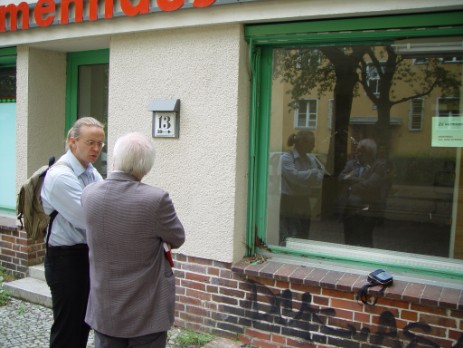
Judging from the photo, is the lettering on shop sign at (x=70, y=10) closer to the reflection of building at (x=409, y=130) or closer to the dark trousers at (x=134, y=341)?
the reflection of building at (x=409, y=130)

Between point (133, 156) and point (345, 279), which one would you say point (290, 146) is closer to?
point (345, 279)

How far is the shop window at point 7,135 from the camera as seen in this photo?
6316mm

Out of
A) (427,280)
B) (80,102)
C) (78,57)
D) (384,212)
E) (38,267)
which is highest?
(78,57)

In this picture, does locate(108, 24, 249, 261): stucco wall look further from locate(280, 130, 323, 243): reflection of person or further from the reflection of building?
the reflection of building

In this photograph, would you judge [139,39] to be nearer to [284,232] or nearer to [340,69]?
[340,69]

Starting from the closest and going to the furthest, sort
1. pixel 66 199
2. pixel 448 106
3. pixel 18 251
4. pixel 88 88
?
pixel 66 199
pixel 448 106
pixel 18 251
pixel 88 88

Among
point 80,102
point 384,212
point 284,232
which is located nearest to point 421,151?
point 384,212

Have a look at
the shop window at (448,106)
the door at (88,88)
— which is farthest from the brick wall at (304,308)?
→ the door at (88,88)

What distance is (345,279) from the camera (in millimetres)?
3906

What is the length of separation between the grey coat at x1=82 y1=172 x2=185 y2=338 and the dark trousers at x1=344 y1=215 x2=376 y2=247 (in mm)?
2052

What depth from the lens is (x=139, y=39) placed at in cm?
479

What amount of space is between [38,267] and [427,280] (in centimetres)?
439

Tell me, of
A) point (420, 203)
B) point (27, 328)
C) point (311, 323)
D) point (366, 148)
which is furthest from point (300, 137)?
point (27, 328)

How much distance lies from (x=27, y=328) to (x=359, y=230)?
329 centimetres
